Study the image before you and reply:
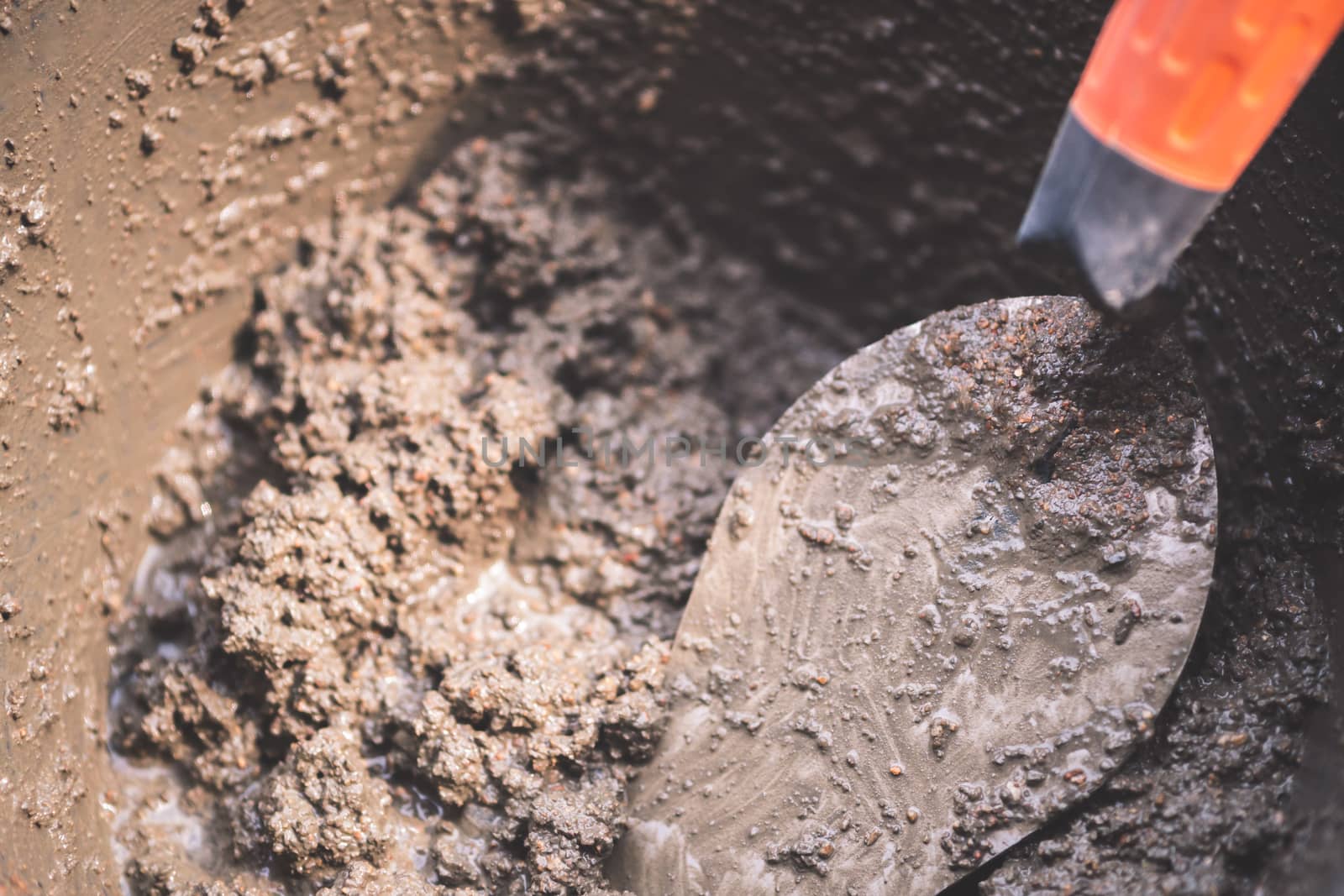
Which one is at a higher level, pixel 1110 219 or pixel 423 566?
pixel 1110 219

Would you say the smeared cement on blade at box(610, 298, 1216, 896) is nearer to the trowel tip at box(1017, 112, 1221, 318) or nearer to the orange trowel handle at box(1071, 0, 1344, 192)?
the trowel tip at box(1017, 112, 1221, 318)

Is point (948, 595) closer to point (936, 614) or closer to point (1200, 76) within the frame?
point (936, 614)

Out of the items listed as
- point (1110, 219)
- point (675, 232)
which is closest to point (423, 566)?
point (675, 232)

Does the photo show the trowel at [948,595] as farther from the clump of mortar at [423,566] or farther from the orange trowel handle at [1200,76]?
the clump of mortar at [423,566]

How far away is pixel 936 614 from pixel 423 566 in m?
1.05

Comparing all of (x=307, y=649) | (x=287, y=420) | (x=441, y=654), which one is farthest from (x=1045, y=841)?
(x=287, y=420)

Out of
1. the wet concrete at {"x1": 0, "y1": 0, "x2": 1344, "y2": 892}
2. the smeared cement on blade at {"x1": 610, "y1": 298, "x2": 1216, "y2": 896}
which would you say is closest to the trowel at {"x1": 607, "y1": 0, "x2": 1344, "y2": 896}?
the smeared cement on blade at {"x1": 610, "y1": 298, "x2": 1216, "y2": 896}

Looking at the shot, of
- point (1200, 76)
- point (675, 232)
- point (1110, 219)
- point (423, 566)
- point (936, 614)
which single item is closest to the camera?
point (1200, 76)

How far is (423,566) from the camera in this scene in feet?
6.52

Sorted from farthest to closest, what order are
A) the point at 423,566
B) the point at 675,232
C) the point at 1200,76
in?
the point at 675,232 < the point at 423,566 < the point at 1200,76

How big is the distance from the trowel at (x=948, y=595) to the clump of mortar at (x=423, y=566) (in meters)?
0.20

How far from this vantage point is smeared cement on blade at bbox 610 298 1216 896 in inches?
62.2

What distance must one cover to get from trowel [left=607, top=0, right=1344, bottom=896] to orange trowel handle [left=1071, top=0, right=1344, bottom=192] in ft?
0.20

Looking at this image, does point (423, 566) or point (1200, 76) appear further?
point (423, 566)
